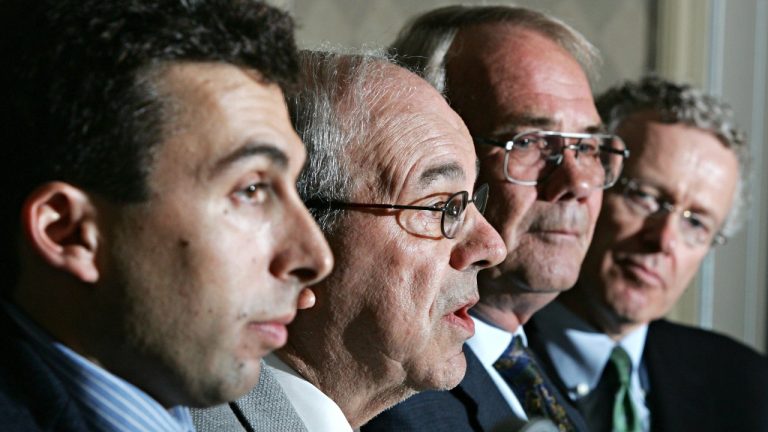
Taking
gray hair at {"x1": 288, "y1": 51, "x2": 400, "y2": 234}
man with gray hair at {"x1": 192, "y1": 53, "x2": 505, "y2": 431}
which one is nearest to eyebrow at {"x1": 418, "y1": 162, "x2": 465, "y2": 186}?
man with gray hair at {"x1": 192, "y1": 53, "x2": 505, "y2": 431}

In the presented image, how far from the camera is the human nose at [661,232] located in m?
3.06

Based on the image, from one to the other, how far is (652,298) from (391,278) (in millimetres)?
1505

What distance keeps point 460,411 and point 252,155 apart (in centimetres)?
103

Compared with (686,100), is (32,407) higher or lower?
higher

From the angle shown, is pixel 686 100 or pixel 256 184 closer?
pixel 256 184

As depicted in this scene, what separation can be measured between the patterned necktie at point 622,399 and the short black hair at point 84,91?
2.03 metres

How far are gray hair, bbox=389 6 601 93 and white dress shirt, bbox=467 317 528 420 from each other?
→ 54 cm

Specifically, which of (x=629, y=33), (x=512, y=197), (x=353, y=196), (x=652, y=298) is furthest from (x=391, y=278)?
(x=629, y=33)

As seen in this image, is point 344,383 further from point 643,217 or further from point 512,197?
point 643,217

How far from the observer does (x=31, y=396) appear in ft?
3.86

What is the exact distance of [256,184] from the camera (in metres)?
1.25

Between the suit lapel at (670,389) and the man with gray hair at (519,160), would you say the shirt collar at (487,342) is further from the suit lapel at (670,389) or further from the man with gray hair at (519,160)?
the suit lapel at (670,389)

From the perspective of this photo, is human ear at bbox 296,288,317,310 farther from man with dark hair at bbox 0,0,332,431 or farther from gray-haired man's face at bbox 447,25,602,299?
gray-haired man's face at bbox 447,25,602,299

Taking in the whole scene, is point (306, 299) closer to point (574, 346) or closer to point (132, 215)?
point (132, 215)
